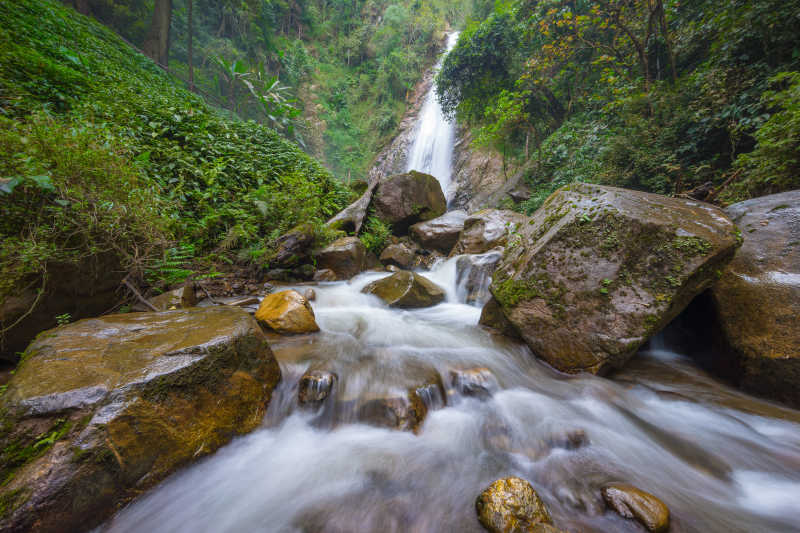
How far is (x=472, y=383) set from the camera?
2.62m

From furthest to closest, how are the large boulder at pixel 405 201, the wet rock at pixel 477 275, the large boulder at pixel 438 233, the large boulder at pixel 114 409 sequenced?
the large boulder at pixel 405 201 < the large boulder at pixel 438 233 < the wet rock at pixel 477 275 < the large boulder at pixel 114 409

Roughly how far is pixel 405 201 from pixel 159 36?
46.0 ft

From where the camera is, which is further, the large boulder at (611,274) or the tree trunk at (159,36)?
the tree trunk at (159,36)

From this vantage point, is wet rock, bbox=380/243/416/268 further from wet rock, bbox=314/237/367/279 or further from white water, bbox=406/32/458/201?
white water, bbox=406/32/458/201

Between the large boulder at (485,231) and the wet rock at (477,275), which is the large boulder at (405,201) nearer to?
the large boulder at (485,231)

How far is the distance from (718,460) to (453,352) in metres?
2.12

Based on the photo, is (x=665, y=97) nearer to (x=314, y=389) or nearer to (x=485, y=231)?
(x=485, y=231)

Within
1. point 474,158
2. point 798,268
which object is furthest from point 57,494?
point 474,158

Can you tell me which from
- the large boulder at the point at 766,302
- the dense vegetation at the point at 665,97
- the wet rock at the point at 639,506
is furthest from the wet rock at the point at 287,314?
the dense vegetation at the point at 665,97

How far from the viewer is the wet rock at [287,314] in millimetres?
3229

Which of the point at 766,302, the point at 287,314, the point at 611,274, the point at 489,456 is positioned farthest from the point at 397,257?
the point at 766,302

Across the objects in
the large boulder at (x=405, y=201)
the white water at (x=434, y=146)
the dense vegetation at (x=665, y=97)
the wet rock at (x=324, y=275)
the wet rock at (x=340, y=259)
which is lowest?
the wet rock at (x=324, y=275)

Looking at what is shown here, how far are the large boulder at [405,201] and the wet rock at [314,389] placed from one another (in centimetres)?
641

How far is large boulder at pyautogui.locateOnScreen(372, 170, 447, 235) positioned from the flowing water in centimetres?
603
